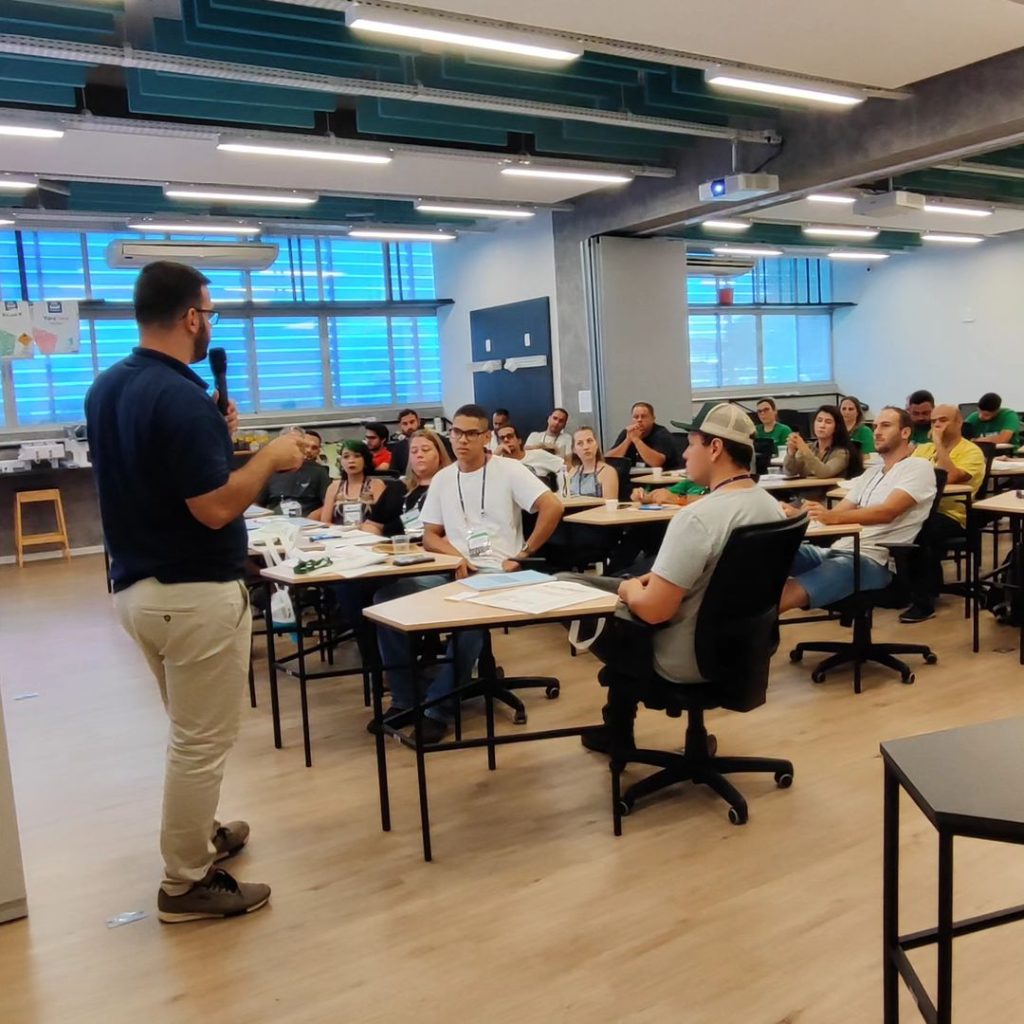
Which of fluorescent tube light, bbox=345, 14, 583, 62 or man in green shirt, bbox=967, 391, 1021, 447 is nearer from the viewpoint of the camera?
fluorescent tube light, bbox=345, 14, 583, 62

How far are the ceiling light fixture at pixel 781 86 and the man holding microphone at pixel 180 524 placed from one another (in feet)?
13.7

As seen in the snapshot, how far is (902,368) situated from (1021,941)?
518 inches

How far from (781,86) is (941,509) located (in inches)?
111

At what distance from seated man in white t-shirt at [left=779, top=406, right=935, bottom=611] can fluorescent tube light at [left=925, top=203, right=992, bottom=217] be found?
235 inches

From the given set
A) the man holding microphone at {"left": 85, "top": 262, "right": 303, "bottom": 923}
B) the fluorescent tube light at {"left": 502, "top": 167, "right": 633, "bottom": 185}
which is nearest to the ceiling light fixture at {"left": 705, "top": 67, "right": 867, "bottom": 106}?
the fluorescent tube light at {"left": 502, "top": 167, "right": 633, "bottom": 185}

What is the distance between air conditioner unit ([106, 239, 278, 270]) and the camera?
914 cm

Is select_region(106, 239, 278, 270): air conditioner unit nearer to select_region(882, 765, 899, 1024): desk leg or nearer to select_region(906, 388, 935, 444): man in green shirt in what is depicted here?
select_region(906, 388, 935, 444): man in green shirt

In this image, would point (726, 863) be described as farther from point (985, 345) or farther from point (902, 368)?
point (902, 368)

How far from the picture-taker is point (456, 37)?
4.83 metres

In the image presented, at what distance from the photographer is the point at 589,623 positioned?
3.38 metres

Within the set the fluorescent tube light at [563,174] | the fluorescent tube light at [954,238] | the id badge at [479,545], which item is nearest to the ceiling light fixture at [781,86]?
the fluorescent tube light at [563,174]

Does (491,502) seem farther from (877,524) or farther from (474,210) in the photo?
(474,210)

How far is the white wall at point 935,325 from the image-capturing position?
12727 mm

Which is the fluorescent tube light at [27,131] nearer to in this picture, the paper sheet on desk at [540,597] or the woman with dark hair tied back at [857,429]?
the paper sheet on desk at [540,597]
